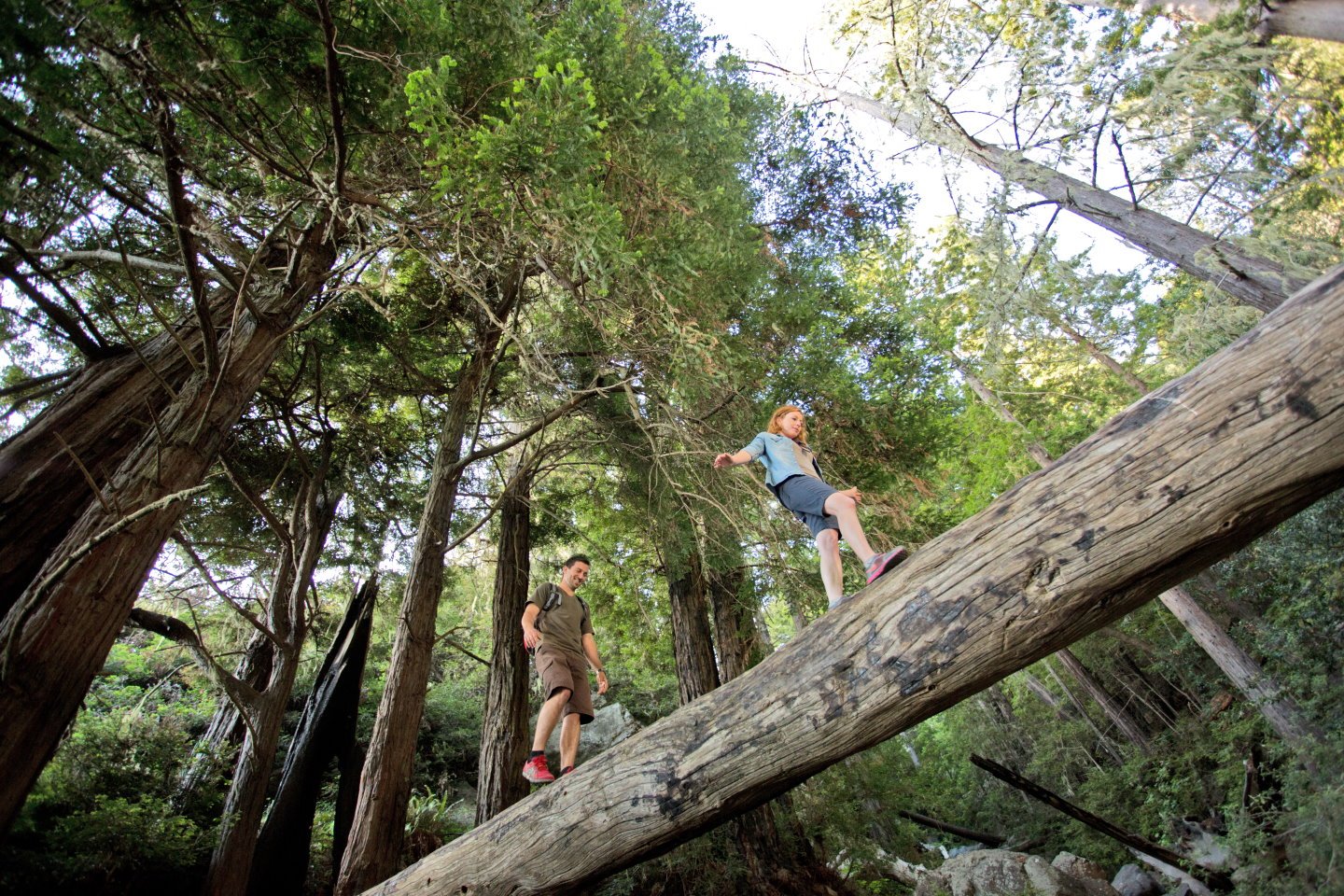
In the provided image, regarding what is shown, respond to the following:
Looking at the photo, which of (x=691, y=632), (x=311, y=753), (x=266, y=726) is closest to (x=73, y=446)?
(x=266, y=726)

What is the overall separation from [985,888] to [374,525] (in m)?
11.0

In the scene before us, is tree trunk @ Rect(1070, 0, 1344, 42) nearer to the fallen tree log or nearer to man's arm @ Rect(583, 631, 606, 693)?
man's arm @ Rect(583, 631, 606, 693)

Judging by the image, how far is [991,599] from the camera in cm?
250

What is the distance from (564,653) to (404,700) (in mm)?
1942

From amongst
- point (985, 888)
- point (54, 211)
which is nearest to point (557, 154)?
point (54, 211)

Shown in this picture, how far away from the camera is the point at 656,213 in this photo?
5.57 metres

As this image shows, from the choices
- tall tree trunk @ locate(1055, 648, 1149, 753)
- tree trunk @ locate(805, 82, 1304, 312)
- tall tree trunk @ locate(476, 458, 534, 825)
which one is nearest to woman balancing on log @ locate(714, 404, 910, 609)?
tall tree trunk @ locate(476, 458, 534, 825)

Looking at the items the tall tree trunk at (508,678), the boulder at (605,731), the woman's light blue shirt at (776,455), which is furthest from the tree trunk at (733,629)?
the woman's light blue shirt at (776,455)

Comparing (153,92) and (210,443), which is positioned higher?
(153,92)

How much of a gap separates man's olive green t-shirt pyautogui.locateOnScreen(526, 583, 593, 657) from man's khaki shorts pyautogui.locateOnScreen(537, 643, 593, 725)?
0.19 feet

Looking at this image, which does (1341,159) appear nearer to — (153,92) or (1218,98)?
(1218,98)

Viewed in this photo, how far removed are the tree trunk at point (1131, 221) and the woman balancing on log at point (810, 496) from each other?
14.6 feet

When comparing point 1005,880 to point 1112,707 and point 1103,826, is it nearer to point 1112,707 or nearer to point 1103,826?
point 1103,826

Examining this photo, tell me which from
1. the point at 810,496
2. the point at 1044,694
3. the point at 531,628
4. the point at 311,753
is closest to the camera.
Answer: the point at 810,496
